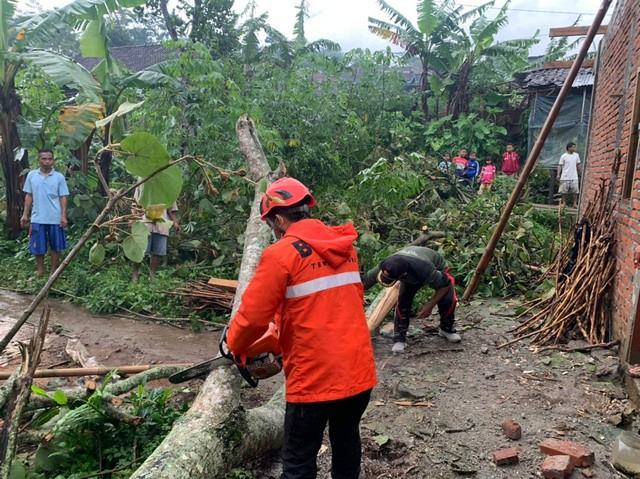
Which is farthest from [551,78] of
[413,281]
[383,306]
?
[413,281]

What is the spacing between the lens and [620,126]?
16.4 feet

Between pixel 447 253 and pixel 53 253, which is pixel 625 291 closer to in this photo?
pixel 447 253

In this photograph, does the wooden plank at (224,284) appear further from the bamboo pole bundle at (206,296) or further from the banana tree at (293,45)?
the banana tree at (293,45)

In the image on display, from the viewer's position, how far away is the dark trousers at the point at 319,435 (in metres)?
2.24

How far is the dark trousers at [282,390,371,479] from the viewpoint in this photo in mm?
2240

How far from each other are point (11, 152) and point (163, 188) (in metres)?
6.53

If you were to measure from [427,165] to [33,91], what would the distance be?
719 centimetres

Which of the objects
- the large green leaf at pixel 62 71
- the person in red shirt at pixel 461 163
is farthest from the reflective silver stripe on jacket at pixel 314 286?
the person in red shirt at pixel 461 163

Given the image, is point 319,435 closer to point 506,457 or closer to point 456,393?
point 506,457

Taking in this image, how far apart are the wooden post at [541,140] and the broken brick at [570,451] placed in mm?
2778

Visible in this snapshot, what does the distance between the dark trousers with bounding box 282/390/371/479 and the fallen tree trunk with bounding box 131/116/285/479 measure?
339 millimetres

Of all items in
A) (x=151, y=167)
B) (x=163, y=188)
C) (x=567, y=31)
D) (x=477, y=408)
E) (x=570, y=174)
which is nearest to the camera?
(x=151, y=167)

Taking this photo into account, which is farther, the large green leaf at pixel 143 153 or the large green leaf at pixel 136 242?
the large green leaf at pixel 136 242

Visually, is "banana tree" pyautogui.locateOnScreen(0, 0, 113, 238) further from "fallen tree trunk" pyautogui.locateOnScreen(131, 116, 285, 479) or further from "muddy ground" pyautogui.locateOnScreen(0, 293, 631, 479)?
"fallen tree trunk" pyautogui.locateOnScreen(131, 116, 285, 479)
